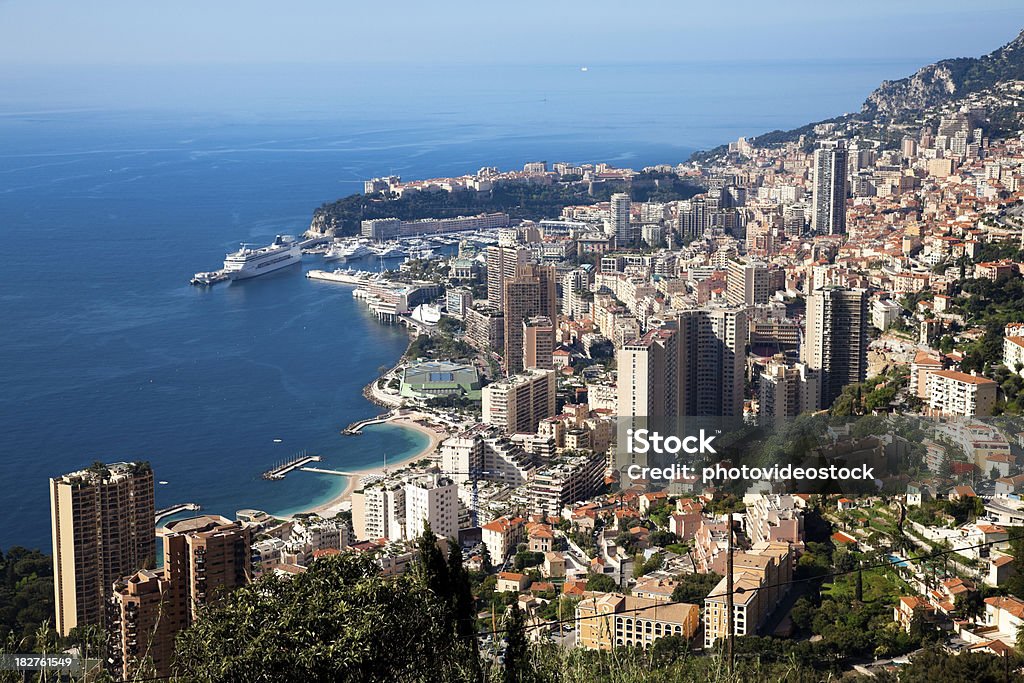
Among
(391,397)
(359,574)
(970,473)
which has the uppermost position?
(359,574)

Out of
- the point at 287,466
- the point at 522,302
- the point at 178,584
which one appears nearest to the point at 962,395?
the point at 287,466

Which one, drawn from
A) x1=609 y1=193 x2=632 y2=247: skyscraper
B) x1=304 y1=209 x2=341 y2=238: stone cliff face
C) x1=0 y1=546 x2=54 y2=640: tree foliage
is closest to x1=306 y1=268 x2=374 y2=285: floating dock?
x1=304 y1=209 x2=341 y2=238: stone cliff face

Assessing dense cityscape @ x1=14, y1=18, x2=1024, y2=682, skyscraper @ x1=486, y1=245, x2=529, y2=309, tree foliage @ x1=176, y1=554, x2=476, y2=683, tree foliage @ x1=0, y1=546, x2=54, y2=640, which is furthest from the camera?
skyscraper @ x1=486, y1=245, x2=529, y2=309

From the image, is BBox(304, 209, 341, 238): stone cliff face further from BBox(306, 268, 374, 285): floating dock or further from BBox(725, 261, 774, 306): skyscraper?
BBox(725, 261, 774, 306): skyscraper

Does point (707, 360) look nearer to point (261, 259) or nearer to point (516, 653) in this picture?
point (516, 653)

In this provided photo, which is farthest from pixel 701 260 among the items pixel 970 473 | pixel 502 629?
pixel 502 629

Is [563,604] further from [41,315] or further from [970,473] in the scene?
[41,315]
